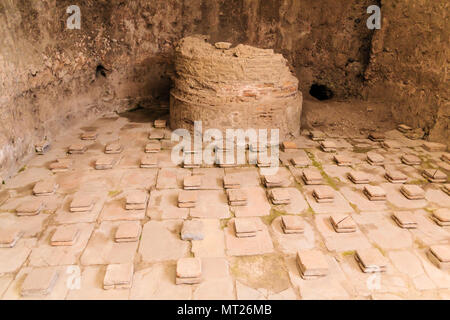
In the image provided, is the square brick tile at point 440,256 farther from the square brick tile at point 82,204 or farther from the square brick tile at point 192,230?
the square brick tile at point 82,204

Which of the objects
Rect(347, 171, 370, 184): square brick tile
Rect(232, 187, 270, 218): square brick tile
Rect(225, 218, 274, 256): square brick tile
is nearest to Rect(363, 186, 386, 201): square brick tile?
Rect(347, 171, 370, 184): square brick tile

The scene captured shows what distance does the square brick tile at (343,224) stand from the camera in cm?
347

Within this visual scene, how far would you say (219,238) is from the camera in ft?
11.0

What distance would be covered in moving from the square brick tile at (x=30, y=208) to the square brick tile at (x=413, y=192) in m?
4.36

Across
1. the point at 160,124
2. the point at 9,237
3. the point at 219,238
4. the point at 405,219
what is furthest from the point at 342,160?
the point at 9,237

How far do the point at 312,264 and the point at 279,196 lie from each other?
1.15 metres

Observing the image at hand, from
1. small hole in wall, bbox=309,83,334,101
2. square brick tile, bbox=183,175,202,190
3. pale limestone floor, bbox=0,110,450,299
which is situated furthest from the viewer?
small hole in wall, bbox=309,83,334,101

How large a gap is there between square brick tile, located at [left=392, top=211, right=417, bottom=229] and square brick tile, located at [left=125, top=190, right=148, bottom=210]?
2.83 m

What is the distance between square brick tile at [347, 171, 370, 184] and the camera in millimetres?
4379

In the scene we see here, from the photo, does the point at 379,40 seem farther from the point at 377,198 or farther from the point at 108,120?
the point at 108,120

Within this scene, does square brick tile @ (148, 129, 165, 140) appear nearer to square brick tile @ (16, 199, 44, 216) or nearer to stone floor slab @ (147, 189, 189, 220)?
stone floor slab @ (147, 189, 189, 220)

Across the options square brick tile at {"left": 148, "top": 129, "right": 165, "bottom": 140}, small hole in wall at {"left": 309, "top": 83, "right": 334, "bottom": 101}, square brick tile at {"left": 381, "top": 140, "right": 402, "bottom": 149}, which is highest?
small hole in wall at {"left": 309, "top": 83, "right": 334, "bottom": 101}

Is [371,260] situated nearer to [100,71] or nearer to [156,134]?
[156,134]

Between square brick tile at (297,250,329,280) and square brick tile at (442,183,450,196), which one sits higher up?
square brick tile at (442,183,450,196)
